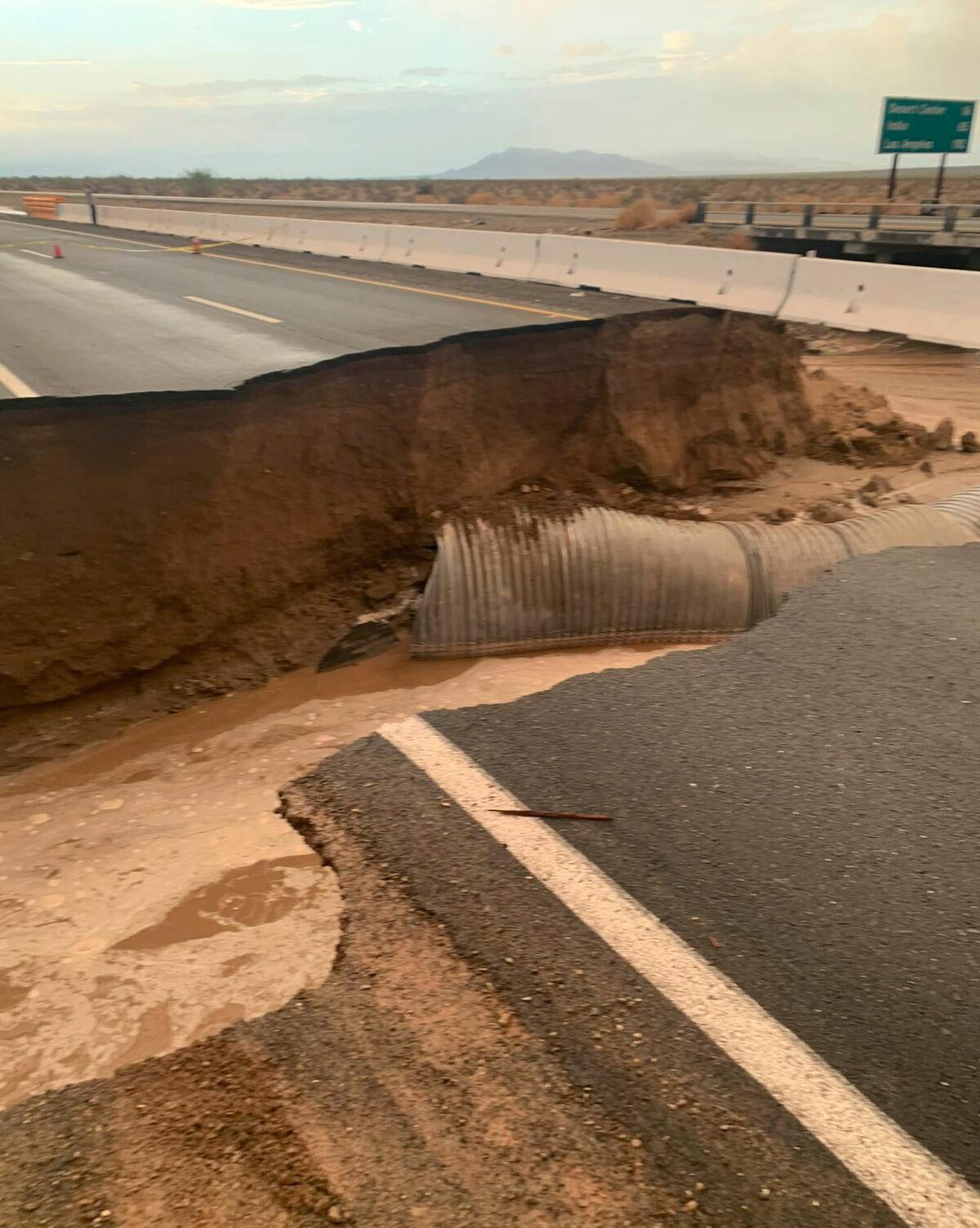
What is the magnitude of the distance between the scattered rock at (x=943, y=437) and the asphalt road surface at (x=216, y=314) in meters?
3.69

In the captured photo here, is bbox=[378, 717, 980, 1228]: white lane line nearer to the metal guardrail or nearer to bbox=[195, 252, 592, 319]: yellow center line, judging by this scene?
bbox=[195, 252, 592, 319]: yellow center line

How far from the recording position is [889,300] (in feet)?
39.7

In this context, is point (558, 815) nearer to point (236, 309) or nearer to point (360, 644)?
point (360, 644)

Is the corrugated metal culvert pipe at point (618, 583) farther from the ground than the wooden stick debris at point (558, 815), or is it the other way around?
the wooden stick debris at point (558, 815)

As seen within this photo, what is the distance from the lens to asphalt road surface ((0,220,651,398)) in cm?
789

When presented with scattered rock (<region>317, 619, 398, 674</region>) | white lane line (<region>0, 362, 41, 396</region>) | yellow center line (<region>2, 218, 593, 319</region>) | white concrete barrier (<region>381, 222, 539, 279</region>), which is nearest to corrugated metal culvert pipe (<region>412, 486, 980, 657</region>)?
scattered rock (<region>317, 619, 398, 674</region>)

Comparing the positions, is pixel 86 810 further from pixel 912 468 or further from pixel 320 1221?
pixel 912 468

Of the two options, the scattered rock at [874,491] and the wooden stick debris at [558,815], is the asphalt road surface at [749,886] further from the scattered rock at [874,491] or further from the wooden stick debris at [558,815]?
the scattered rock at [874,491]

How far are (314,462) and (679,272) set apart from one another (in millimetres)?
8577

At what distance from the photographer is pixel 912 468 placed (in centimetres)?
962

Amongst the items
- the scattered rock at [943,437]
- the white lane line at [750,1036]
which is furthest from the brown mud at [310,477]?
the white lane line at [750,1036]

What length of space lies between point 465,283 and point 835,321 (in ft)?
19.3

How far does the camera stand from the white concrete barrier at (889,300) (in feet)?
37.7

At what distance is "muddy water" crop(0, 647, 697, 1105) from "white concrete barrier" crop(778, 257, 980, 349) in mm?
8379
